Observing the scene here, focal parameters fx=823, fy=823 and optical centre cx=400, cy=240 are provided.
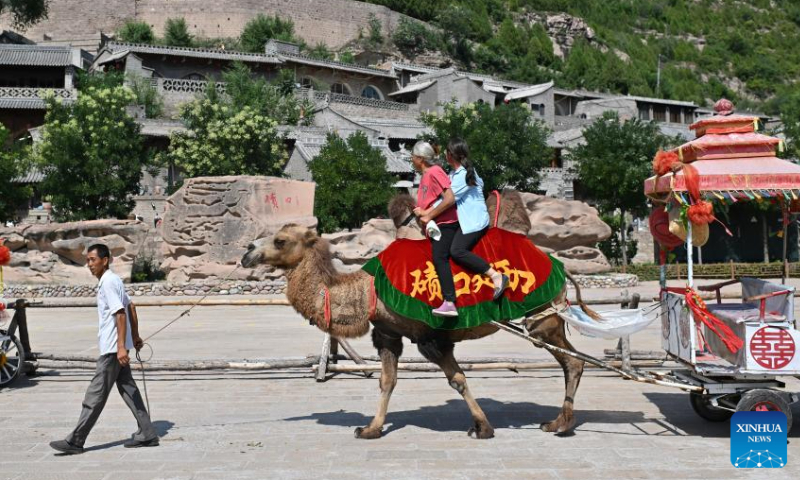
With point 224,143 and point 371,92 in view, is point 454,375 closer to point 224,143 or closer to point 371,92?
point 224,143

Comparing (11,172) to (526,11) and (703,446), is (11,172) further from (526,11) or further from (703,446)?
(526,11)

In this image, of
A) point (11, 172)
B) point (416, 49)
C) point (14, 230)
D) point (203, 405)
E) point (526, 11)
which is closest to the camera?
point (203, 405)

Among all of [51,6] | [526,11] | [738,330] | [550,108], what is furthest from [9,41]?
[738,330]

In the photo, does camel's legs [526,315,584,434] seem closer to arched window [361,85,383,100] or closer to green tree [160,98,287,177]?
green tree [160,98,287,177]

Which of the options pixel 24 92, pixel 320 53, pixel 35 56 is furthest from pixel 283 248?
pixel 320 53

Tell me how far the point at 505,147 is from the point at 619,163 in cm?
543

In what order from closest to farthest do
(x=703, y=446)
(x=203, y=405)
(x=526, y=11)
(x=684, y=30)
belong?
1. (x=703, y=446)
2. (x=203, y=405)
3. (x=526, y=11)
4. (x=684, y=30)

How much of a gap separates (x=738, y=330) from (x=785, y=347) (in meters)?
0.41

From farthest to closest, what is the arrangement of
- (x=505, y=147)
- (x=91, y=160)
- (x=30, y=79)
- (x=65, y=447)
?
(x=30, y=79)
(x=505, y=147)
(x=91, y=160)
(x=65, y=447)

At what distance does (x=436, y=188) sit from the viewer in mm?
7629

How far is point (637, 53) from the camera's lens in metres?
99.7

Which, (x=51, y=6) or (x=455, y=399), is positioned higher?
(x=51, y=6)

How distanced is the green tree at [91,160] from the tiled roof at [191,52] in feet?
70.4

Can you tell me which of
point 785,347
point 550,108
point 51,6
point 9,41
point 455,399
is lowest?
point 455,399
